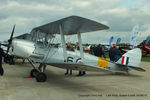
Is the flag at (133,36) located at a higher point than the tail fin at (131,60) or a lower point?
higher

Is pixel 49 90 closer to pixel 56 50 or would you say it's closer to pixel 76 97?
pixel 76 97

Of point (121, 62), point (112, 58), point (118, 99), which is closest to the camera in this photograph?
point (118, 99)

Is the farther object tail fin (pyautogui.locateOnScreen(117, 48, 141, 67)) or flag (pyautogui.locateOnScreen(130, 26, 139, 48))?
flag (pyautogui.locateOnScreen(130, 26, 139, 48))

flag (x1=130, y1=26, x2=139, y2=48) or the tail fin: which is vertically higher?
flag (x1=130, y1=26, x2=139, y2=48)

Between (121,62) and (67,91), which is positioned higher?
(121,62)

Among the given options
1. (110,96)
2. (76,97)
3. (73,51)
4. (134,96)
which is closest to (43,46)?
(73,51)

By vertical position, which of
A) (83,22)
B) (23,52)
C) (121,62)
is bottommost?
(121,62)

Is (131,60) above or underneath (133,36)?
underneath

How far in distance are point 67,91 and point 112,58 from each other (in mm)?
5066

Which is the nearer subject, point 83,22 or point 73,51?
point 83,22

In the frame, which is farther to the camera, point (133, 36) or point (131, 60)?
point (133, 36)

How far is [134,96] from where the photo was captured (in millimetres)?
4406

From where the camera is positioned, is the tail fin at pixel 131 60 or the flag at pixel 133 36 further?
the flag at pixel 133 36

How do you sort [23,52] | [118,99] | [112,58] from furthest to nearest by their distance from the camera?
[112,58]
[23,52]
[118,99]
